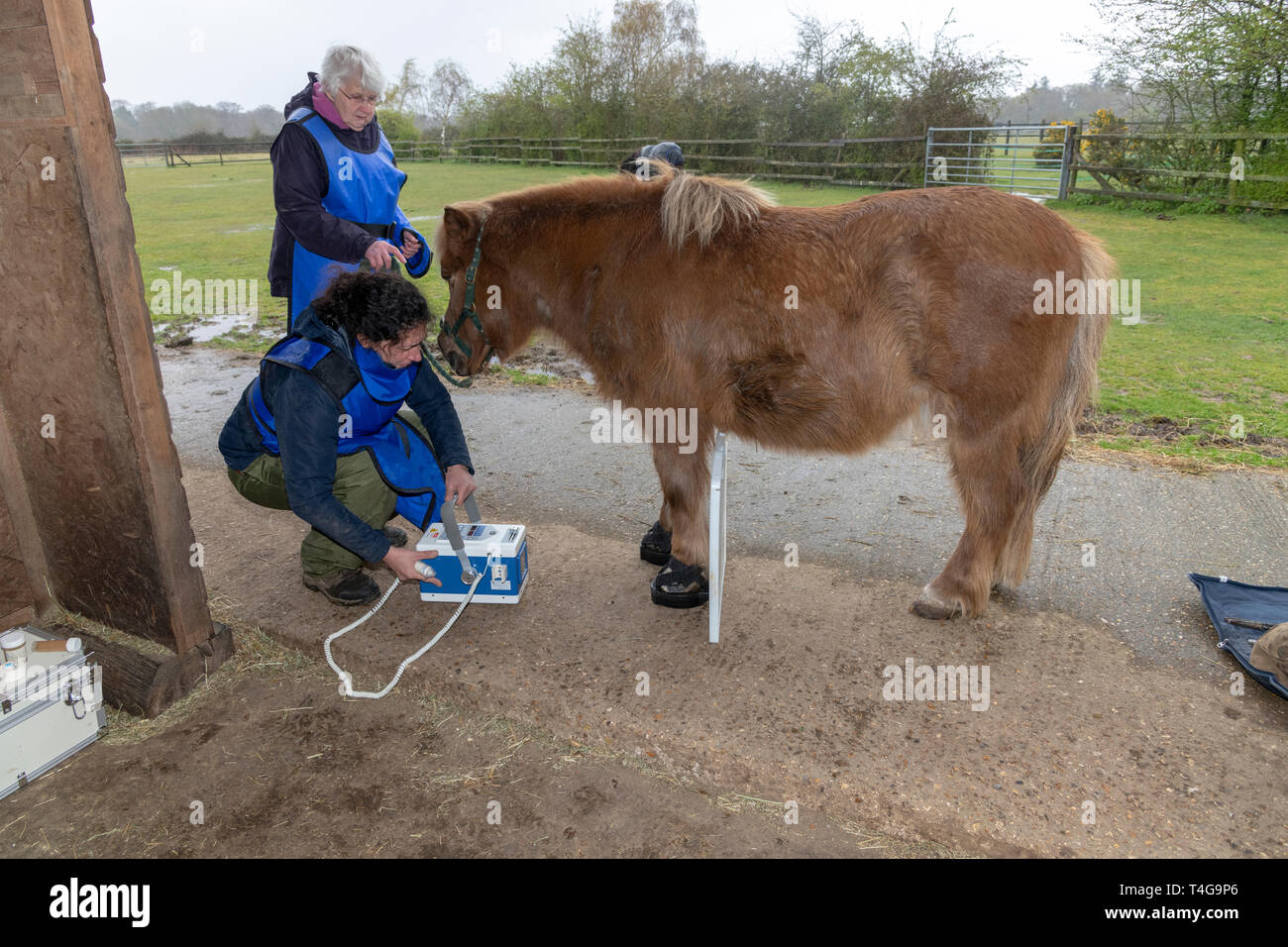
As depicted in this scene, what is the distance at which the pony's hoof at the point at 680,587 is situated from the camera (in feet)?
11.3

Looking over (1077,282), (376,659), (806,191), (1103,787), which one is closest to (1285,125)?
(806,191)

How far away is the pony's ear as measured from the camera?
346 cm

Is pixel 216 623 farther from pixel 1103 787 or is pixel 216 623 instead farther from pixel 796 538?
pixel 1103 787

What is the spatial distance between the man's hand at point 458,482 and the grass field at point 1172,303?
4.33 m

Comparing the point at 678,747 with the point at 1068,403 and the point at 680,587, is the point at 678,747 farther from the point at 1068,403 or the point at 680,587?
the point at 1068,403

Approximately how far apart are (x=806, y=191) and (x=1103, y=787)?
68.3 feet

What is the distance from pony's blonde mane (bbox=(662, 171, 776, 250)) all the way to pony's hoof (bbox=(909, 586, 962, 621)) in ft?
6.03

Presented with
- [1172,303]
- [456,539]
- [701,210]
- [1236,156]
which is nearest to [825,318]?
[701,210]

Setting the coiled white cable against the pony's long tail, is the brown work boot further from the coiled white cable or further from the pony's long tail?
the pony's long tail

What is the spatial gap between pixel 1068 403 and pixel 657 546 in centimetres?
196

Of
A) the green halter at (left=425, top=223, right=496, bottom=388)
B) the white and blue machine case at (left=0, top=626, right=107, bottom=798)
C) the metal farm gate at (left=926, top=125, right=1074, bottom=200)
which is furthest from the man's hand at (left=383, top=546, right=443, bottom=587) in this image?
the metal farm gate at (left=926, top=125, right=1074, bottom=200)

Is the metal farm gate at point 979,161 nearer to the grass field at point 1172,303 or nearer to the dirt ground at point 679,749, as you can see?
the grass field at point 1172,303

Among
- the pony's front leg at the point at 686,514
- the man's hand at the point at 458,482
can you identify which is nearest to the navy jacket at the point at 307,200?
the man's hand at the point at 458,482

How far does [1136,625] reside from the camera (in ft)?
10.6
